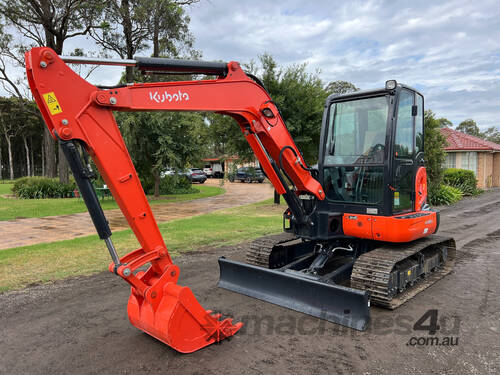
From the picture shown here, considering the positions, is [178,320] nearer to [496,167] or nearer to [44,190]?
[44,190]

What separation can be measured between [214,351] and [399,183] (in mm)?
3313

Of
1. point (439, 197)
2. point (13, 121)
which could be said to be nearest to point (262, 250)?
point (439, 197)

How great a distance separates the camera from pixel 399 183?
17.0 ft

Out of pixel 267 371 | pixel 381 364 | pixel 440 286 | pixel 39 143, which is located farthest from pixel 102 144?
pixel 39 143

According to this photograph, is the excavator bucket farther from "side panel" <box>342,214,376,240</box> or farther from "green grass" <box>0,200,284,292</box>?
"green grass" <box>0,200,284,292</box>

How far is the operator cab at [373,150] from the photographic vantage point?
4984 millimetres

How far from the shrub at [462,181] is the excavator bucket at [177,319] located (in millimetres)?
21342

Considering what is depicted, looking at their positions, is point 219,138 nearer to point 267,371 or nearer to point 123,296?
point 123,296

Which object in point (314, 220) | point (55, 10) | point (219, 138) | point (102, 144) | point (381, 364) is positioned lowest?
point (381, 364)

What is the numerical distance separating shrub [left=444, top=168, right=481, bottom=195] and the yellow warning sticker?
73.4 ft

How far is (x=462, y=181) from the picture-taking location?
72.1 feet

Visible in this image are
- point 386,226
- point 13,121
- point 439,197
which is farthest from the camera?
point 13,121

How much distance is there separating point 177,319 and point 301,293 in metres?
1.76

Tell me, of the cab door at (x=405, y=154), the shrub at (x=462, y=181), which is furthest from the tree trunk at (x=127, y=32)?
the shrub at (x=462, y=181)
